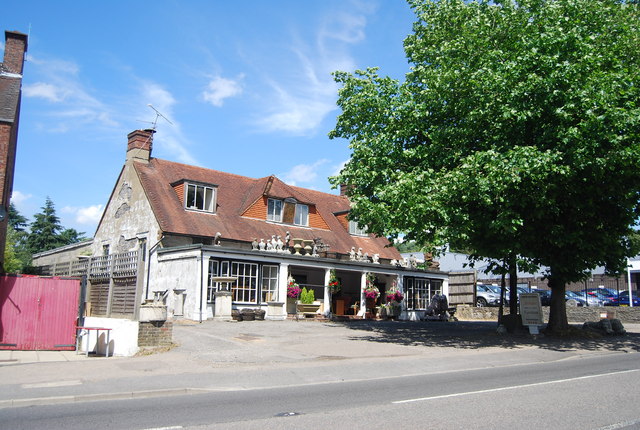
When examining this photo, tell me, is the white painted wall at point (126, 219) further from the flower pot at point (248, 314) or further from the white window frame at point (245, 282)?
the flower pot at point (248, 314)

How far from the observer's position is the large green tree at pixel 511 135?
14.6 meters

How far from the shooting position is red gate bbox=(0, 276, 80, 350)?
1441 cm

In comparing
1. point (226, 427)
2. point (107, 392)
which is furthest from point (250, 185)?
point (226, 427)

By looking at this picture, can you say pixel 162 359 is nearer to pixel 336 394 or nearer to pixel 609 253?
pixel 336 394

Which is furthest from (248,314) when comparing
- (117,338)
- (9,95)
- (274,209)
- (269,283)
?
(9,95)

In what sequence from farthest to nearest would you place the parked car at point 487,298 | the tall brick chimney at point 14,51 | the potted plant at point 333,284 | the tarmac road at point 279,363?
the parked car at point 487,298
the potted plant at point 333,284
the tall brick chimney at point 14,51
the tarmac road at point 279,363

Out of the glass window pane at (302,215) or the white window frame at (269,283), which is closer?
the white window frame at (269,283)

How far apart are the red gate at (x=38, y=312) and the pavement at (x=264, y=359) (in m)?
0.40

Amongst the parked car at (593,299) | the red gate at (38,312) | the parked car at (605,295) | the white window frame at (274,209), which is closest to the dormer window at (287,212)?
the white window frame at (274,209)

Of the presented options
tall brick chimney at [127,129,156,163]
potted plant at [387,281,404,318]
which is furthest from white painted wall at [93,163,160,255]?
potted plant at [387,281,404,318]

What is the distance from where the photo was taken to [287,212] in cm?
2984

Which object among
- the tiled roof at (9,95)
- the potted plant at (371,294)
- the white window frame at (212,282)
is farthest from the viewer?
the potted plant at (371,294)

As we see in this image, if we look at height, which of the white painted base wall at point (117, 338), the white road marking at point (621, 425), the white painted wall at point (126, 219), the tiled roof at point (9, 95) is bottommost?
the white road marking at point (621, 425)

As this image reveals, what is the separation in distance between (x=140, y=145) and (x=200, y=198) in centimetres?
481
